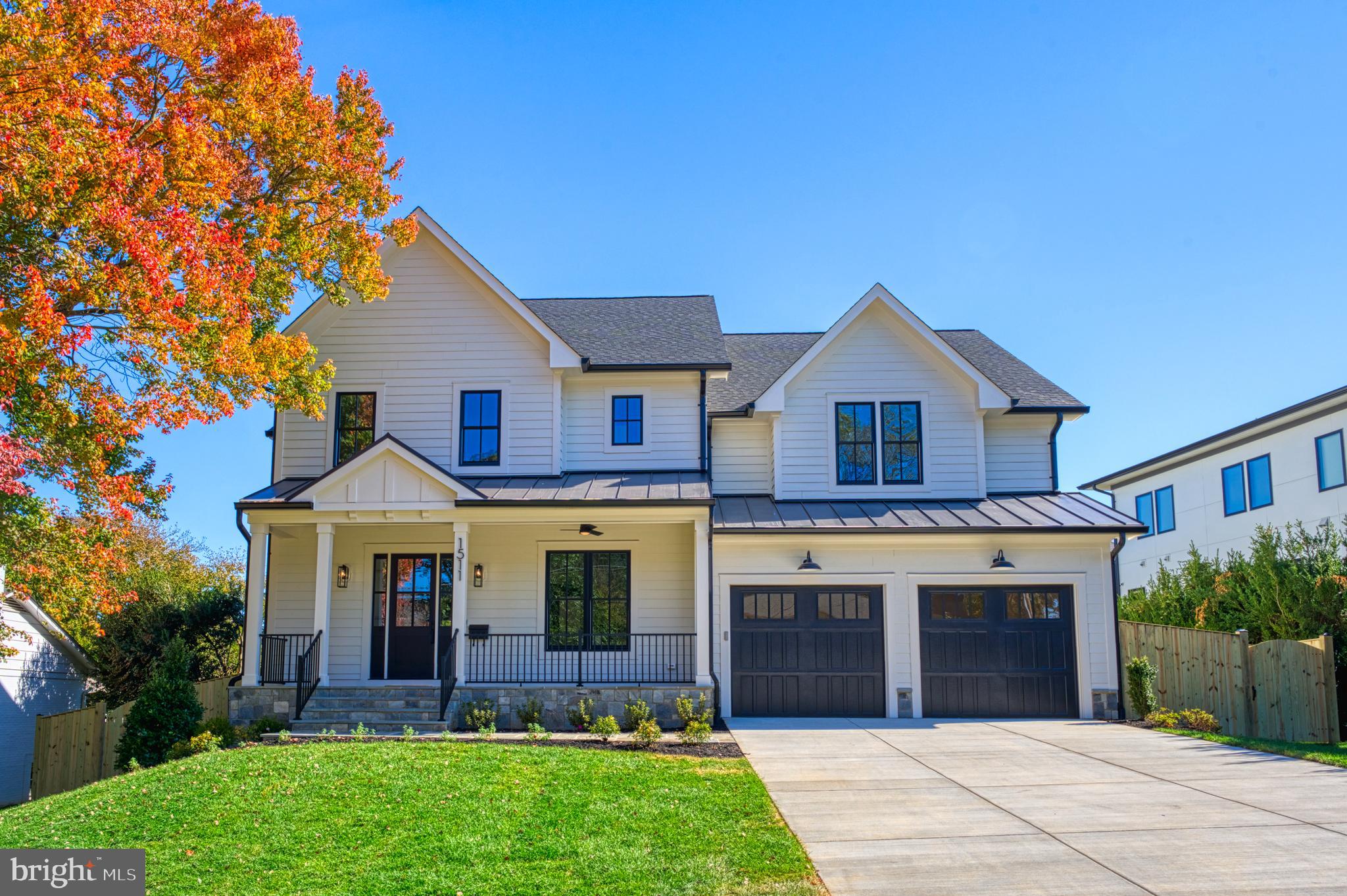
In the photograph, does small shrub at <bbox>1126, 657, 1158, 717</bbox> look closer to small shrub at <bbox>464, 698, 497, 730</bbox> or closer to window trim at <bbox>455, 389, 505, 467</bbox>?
small shrub at <bbox>464, 698, 497, 730</bbox>

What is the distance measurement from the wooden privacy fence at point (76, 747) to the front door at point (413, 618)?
8.89 ft

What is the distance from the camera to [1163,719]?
1475 centimetres

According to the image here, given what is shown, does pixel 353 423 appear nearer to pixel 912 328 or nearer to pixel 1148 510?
pixel 912 328

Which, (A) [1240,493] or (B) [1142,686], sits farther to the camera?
(A) [1240,493]

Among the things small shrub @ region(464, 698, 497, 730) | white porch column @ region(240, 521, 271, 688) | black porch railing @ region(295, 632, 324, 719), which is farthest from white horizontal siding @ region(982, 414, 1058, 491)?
white porch column @ region(240, 521, 271, 688)

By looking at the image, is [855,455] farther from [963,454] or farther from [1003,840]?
[1003,840]

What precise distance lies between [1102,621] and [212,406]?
14.0 meters

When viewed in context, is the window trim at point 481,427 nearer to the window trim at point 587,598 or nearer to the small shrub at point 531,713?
the window trim at point 587,598

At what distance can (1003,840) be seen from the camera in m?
7.64

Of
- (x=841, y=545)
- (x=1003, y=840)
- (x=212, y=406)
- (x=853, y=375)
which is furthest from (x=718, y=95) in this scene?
(x=1003, y=840)

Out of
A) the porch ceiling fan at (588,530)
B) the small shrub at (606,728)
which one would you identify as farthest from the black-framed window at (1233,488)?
the small shrub at (606,728)

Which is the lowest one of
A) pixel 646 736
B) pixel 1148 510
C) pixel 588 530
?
pixel 646 736

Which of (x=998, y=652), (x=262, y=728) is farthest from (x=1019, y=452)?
(x=262, y=728)

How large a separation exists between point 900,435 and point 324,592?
10.2 m
